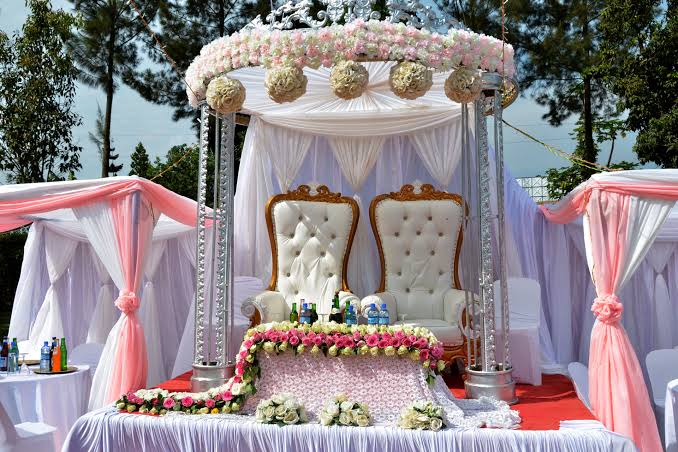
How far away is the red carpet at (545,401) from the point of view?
11.0ft

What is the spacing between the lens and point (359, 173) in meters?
5.89

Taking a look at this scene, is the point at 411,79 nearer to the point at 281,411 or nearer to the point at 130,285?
the point at 281,411

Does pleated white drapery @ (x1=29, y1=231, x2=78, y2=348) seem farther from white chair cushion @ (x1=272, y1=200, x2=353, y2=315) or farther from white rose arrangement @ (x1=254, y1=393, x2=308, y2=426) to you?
white rose arrangement @ (x1=254, y1=393, x2=308, y2=426)

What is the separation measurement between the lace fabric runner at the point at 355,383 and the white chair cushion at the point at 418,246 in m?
2.08

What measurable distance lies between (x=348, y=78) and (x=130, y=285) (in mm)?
2070

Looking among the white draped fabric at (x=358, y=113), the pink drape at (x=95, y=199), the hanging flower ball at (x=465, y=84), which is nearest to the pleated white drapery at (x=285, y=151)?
the white draped fabric at (x=358, y=113)

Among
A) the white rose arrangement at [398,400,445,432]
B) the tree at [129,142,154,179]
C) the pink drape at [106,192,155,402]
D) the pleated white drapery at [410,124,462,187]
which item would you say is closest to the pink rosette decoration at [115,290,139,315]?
the pink drape at [106,192,155,402]

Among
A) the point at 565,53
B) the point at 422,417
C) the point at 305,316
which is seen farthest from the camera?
the point at 565,53

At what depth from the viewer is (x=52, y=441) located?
11.8ft

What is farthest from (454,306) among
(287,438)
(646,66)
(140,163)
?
(140,163)

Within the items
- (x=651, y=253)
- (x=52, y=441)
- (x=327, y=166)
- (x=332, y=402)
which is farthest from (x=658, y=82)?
(x=52, y=441)

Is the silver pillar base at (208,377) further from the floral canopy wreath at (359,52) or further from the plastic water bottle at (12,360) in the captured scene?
the floral canopy wreath at (359,52)

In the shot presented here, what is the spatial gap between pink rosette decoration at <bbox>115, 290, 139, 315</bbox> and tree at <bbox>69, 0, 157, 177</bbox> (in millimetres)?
8410

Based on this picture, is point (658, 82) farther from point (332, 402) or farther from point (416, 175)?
point (332, 402)
